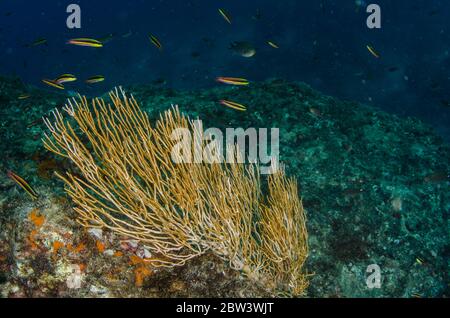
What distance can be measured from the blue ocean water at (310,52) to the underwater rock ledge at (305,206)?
6627 mm

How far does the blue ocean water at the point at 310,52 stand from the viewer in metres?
17.0

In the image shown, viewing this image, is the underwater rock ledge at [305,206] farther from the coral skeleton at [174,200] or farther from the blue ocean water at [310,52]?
the blue ocean water at [310,52]

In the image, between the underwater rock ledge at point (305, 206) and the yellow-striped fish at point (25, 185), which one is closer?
the underwater rock ledge at point (305, 206)

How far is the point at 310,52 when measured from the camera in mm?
19156

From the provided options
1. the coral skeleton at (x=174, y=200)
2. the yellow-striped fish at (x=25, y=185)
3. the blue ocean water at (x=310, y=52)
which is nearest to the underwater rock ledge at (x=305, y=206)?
the yellow-striped fish at (x=25, y=185)

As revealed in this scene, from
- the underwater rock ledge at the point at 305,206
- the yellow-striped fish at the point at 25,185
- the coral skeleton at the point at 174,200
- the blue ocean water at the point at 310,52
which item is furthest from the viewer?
the blue ocean water at the point at 310,52

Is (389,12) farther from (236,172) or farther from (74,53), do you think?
(74,53)

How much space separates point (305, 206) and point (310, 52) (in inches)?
649

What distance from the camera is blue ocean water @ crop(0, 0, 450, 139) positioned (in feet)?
55.7

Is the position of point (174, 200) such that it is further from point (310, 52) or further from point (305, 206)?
point (310, 52)

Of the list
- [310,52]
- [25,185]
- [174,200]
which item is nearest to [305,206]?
[174,200]

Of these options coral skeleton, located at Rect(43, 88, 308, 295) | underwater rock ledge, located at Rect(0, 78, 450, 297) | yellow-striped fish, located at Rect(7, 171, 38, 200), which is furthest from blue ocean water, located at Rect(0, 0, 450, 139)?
coral skeleton, located at Rect(43, 88, 308, 295)
